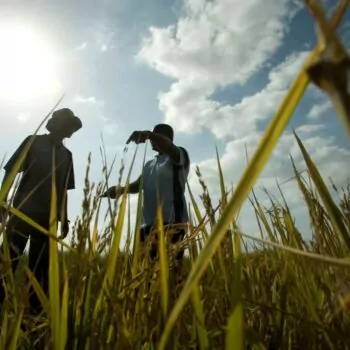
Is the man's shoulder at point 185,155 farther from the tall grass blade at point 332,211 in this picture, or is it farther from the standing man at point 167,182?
the tall grass blade at point 332,211

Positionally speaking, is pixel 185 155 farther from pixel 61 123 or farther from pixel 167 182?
pixel 61 123

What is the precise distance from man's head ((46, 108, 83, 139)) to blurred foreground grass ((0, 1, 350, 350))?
257cm

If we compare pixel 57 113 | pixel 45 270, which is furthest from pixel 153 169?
pixel 45 270

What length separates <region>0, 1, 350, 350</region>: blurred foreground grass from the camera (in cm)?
28

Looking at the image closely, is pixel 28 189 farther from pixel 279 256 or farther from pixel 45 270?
pixel 279 256

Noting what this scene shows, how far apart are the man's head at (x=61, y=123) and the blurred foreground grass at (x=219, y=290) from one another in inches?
101

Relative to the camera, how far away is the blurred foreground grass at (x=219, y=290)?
284 millimetres

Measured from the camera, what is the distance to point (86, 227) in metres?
0.79

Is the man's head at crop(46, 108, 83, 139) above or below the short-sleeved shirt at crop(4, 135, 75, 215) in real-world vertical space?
above

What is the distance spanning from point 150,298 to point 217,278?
0.58 feet

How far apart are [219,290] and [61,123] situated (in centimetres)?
316

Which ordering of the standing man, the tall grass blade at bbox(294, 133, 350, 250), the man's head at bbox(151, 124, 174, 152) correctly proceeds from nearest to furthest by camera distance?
the tall grass blade at bbox(294, 133, 350, 250)
the standing man
the man's head at bbox(151, 124, 174, 152)

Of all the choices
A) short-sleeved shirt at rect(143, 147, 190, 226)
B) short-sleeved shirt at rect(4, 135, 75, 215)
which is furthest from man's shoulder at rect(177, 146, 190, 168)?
short-sleeved shirt at rect(4, 135, 75, 215)

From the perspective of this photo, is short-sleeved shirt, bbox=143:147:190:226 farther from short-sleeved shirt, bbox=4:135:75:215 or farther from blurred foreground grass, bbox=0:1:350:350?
blurred foreground grass, bbox=0:1:350:350
